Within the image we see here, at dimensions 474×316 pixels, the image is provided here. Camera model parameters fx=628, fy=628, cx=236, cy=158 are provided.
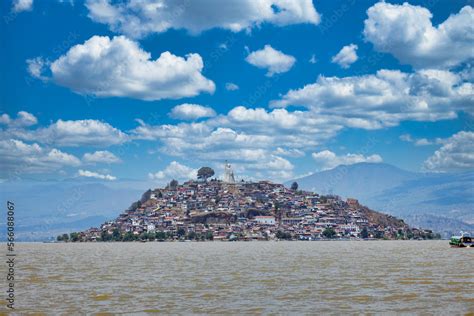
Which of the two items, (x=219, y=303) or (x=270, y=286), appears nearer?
(x=219, y=303)

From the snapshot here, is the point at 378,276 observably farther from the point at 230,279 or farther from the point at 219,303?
the point at 219,303

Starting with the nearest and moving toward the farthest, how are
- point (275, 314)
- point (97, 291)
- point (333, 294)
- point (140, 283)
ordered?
point (275, 314)
point (333, 294)
point (97, 291)
point (140, 283)

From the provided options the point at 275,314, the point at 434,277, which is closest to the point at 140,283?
the point at 275,314

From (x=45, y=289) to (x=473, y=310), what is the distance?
1112 inches

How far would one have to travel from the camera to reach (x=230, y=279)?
1970 inches

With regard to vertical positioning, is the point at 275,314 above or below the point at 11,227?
below

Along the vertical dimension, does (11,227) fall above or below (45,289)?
above

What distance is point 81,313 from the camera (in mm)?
32531

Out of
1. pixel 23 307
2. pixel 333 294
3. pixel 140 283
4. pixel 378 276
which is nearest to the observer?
pixel 23 307

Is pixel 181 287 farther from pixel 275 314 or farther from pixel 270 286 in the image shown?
pixel 275 314

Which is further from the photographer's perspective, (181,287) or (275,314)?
(181,287)

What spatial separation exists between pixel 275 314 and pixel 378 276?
Result: 75.3 ft

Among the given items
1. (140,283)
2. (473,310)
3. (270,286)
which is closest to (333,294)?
(270,286)

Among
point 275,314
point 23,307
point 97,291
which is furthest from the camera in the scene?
point 97,291
